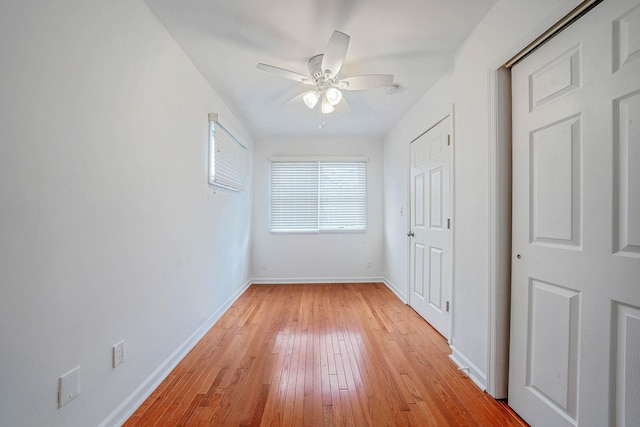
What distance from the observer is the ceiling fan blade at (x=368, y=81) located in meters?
2.03

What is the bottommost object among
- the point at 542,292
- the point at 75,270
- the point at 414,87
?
the point at 542,292

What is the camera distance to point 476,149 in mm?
1812

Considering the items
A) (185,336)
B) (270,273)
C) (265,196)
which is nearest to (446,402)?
(185,336)

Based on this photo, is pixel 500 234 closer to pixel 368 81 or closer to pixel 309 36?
pixel 368 81

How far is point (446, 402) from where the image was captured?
5.19 feet

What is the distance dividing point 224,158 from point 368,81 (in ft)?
5.67

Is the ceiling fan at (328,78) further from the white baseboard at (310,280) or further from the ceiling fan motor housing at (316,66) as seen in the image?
the white baseboard at (310,280)

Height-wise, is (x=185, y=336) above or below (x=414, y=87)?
below

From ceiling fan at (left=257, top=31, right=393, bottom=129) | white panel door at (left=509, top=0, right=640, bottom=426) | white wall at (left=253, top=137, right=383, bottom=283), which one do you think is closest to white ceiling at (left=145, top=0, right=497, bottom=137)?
ceiling fan at (left=257, top=31, right=393, bottom=129)

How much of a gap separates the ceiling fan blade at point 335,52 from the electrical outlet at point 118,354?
6.90 ft

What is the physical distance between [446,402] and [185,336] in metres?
1.91

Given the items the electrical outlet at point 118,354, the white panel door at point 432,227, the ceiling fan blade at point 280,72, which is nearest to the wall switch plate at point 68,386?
the electrical outlet at point 118,354

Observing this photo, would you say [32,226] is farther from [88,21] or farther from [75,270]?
[88,21]

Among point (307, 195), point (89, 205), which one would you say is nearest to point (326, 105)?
point (89, 205)
